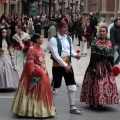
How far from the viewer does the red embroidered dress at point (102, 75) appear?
9281 mm

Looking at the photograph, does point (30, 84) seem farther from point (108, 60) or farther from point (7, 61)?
point (7, 61)

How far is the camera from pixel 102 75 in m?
9.30

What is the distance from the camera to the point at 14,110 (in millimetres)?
8547

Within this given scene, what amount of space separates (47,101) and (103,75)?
1.45 metres

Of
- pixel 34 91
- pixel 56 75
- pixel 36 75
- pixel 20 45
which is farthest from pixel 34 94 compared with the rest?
pixel 20 45

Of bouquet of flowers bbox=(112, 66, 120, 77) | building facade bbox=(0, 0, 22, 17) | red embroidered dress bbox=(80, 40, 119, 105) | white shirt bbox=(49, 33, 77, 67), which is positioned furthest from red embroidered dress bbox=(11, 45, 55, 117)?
building facade bbox=(0, 0, 22, 17)

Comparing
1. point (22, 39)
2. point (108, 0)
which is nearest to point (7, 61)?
point (22, 39)

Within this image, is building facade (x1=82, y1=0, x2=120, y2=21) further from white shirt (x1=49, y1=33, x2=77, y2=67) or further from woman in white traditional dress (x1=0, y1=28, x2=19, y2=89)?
white shirt (x1=49, y1=33, x2=77, y2=67)

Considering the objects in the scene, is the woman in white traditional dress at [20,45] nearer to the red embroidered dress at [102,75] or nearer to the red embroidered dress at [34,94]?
the red embroidered dress at [102,75]

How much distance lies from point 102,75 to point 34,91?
158 centimetres

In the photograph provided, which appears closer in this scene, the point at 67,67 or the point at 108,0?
the point at 67,67

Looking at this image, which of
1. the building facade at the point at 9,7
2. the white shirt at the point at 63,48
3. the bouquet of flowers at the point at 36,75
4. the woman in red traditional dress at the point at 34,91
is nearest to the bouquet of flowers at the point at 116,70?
the white shirt at the point at 63,48

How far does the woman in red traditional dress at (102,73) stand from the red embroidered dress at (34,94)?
118 centimetres

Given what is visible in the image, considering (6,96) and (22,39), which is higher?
(22,39)
